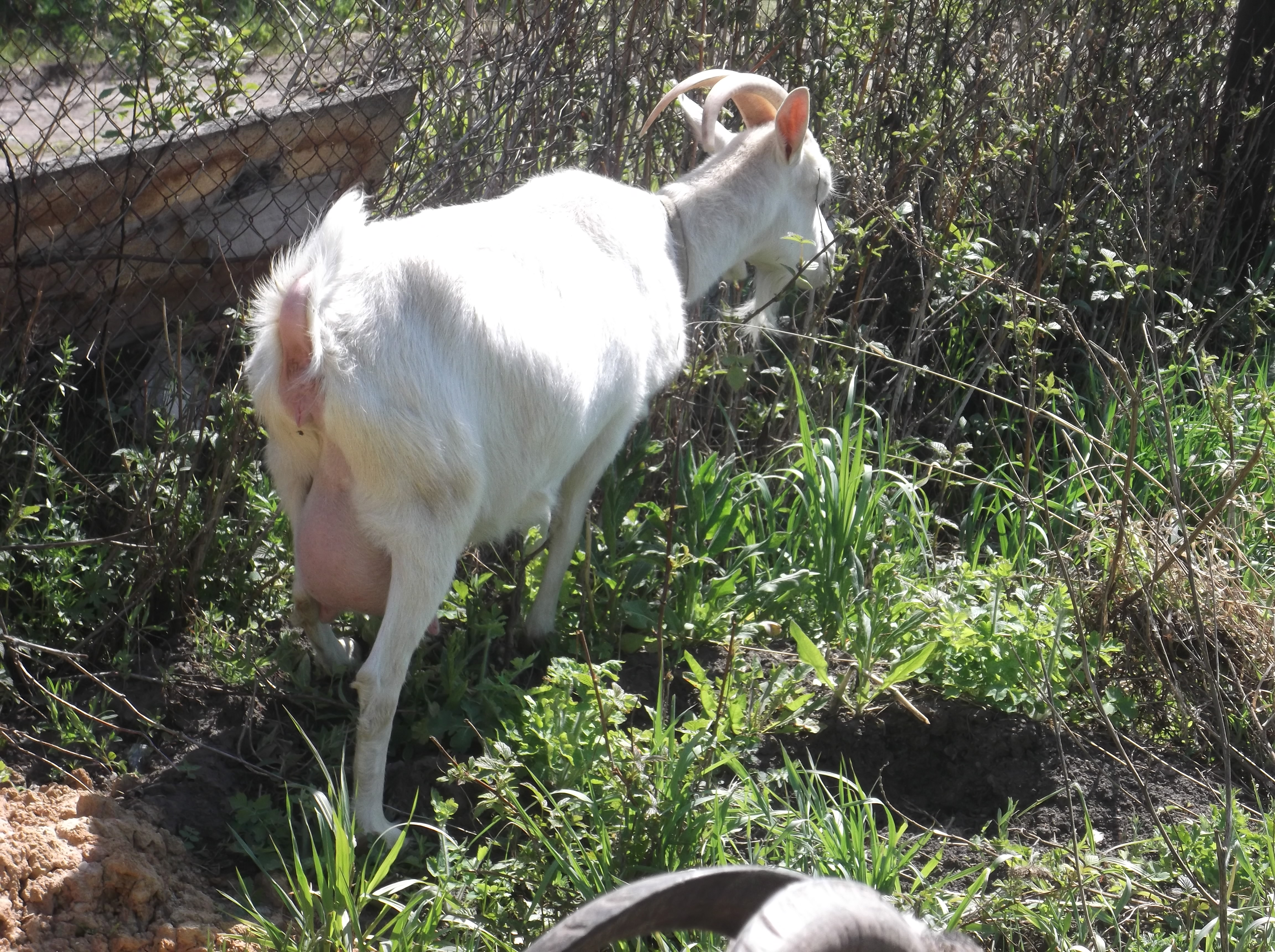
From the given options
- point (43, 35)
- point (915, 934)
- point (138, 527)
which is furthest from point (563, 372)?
point (43, 35)

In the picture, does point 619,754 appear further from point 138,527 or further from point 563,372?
point 138,527

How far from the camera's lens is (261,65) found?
12.9ft

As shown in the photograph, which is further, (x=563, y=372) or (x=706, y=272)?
(x=706, y=272)

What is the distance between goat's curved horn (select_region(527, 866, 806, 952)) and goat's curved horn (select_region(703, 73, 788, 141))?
9.41ft

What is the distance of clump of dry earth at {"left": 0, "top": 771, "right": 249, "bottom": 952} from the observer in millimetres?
2465

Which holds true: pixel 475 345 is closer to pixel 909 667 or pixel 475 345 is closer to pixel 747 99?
pixel 909 667

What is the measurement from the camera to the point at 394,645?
2754 millimetres

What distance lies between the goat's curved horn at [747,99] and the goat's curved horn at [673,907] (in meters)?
2.87

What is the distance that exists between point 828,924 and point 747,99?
340 cm

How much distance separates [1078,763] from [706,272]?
1.94 metres

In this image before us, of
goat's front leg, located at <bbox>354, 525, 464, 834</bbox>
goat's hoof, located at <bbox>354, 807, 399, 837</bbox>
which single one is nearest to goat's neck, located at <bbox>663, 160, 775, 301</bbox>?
goat's front leg, located at <bbox>354, 525, 464, 834</bbox>

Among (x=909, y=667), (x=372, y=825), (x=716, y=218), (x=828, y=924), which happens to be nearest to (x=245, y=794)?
(x=372, y=825)

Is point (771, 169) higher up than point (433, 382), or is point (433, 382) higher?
point (771, 169)

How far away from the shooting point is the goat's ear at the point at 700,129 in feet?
13.2
